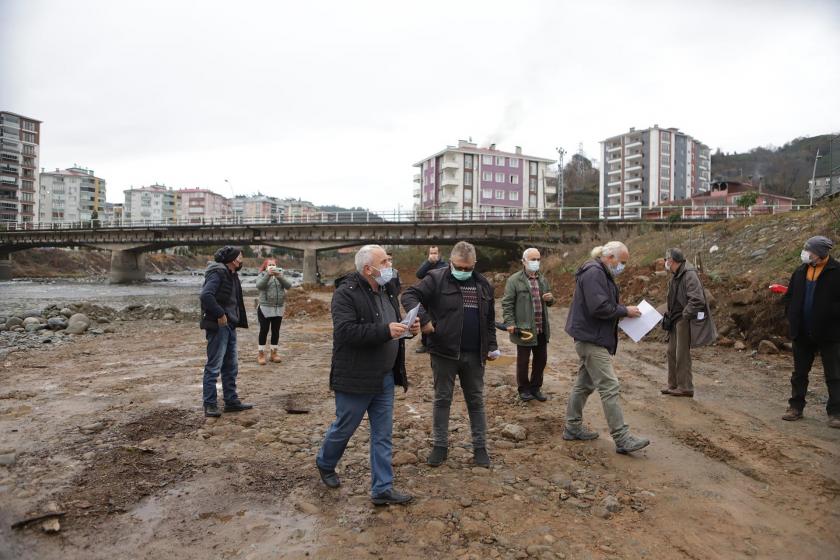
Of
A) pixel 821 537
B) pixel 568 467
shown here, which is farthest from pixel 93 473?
pixel 821 537

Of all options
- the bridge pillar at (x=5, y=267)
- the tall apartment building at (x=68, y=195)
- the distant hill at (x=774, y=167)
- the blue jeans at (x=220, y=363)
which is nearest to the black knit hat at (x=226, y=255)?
the blue jeans at (x=220, y=363)

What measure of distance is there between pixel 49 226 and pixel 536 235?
4983 centimetres

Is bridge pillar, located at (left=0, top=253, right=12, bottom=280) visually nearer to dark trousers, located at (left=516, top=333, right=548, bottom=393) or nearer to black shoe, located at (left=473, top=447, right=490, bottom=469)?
dark trousers, located at (left=516, top=333, right=548, bottom=393)

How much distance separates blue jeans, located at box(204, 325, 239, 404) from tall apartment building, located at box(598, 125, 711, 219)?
89733mm

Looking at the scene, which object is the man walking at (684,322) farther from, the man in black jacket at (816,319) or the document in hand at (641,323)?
the document in hand at (641,323)

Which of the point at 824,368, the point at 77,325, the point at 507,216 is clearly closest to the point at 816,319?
the point at 824,368

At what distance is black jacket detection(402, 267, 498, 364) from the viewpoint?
177 inches

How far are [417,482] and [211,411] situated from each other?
9.36 feet

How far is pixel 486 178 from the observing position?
7912cm

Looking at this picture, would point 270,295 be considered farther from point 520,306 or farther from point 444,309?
point 444,309

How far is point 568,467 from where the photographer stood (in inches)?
183

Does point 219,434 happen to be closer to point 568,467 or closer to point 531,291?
point 568,467

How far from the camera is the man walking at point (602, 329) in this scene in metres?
4.86

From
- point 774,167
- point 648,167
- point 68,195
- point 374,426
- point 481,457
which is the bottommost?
point 481,457
